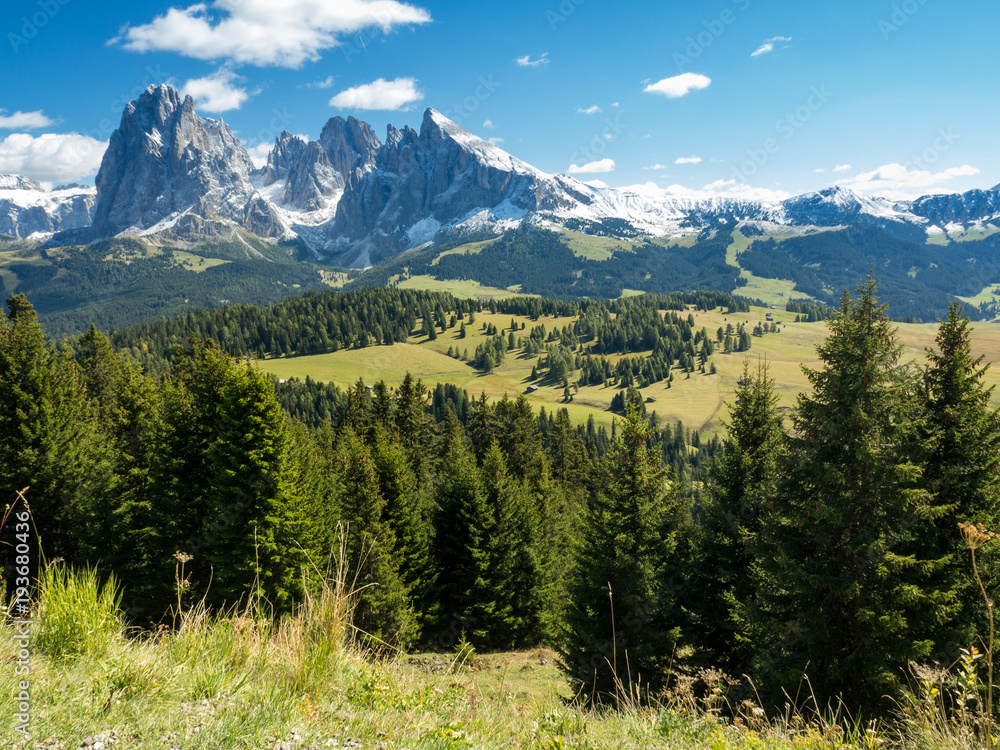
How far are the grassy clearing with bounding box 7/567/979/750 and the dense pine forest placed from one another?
0.53 meters

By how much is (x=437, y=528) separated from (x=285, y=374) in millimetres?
132980

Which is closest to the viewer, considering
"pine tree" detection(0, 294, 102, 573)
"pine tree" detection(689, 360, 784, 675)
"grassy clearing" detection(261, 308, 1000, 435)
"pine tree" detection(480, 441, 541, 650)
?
"pine tree" detection(689, 360, 784, 675)

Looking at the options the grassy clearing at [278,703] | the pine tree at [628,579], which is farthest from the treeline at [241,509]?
the grassy clearing at [278,703]

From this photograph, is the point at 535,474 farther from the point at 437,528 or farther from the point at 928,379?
the point at 928,379

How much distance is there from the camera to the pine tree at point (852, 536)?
11492mm

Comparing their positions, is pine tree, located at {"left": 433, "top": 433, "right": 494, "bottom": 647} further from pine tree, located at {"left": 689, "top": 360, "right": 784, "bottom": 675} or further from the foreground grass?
the foreground grass

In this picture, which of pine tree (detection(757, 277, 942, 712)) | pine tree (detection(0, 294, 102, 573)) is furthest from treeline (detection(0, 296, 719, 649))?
pine tree (detection(757, 277, 942, 712))

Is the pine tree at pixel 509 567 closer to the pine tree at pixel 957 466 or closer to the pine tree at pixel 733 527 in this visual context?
the pine tree at pixel 733 527

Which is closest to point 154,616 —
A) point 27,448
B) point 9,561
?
point 9,561

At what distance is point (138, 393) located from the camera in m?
24.4

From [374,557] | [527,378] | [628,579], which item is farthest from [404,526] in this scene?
[527,378]

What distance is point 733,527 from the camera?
658 inches

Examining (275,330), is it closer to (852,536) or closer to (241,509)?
(241,509)

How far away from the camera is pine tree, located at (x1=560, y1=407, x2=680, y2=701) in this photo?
54.6 feet
